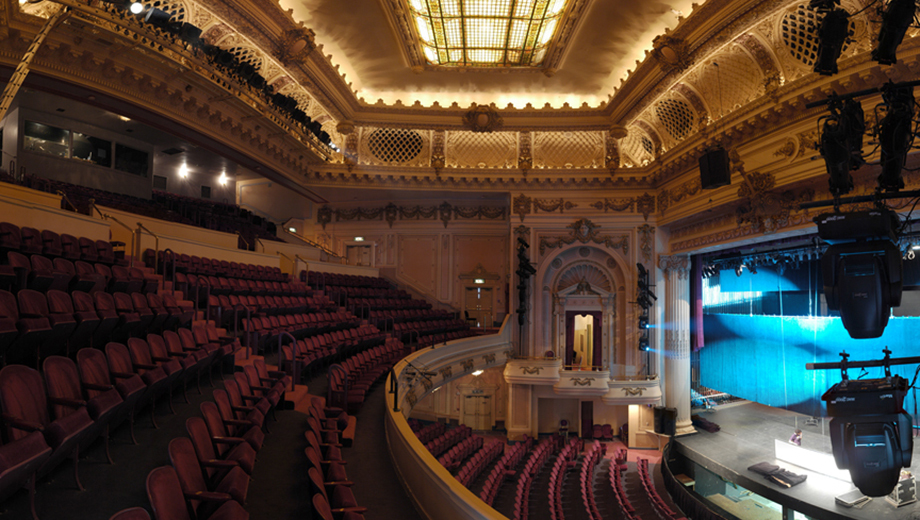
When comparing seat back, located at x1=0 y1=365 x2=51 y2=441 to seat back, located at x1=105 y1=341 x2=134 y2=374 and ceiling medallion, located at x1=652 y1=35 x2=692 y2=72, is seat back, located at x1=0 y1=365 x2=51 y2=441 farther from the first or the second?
ceiling medallion, located at x1=652 y1=35 x2=692 y2=72

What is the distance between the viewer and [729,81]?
24.5ft

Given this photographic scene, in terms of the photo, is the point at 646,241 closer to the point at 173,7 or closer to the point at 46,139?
the point at 173,7

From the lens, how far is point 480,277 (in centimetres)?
1195

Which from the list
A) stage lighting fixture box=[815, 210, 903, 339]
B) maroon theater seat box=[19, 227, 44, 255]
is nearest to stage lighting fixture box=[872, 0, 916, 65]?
stage lighting fixture box=[815, 210, 903, 339]

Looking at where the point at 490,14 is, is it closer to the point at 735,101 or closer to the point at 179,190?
the point at 735,101

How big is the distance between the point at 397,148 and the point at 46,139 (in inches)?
260

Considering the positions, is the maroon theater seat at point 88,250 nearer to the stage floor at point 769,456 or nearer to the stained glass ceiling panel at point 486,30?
the stained glass ceiling panel at point 486,30

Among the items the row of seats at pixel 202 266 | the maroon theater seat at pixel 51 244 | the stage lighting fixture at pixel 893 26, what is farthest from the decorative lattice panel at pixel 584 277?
the maroon theater seat at pixel 51 244

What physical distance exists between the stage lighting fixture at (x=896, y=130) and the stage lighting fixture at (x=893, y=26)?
22cm

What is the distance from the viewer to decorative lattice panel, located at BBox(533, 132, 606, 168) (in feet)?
36.1

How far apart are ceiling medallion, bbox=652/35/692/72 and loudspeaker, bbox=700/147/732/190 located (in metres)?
1.71

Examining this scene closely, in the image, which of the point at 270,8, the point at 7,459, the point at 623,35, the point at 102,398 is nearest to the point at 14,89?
the point at 102,398


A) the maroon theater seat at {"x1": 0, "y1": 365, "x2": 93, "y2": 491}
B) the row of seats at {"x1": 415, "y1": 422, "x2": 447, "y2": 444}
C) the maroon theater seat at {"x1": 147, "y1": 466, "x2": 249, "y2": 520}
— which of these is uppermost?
the maroon theater seat at {"x1": 0, "y1": 365, "x2": 93, "y2": 491}

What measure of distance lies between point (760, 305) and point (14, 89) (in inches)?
489
